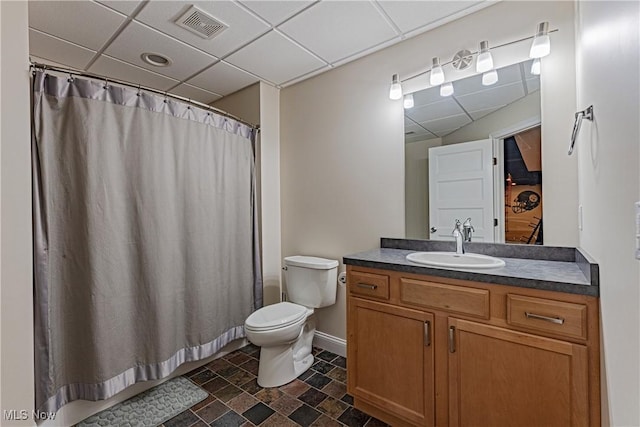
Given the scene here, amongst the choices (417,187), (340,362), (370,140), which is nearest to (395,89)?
(370,140)

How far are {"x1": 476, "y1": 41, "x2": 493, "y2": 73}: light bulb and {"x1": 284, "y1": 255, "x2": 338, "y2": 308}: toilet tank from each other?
1.57 meters

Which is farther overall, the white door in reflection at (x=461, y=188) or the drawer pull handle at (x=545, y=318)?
the white door in reflection at (x=461, y=188)

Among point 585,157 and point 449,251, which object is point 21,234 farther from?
point 585,157

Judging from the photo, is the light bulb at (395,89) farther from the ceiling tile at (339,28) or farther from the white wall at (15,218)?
the white wall at (15,218)

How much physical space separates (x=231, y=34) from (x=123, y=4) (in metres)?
0.59

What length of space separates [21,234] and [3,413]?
0.56m

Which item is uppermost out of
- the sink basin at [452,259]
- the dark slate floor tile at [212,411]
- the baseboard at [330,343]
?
the sink basin at [452,259]

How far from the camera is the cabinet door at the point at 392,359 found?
4.50ft

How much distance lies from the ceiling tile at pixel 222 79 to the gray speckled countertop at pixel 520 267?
1833 millimetres

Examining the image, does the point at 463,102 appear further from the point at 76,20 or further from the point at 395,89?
the point at 76,20

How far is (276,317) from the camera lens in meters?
1.97

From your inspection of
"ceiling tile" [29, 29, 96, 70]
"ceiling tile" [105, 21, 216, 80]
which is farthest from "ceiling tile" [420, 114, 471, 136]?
"ceiling tile" [29, 29, 96, 70]

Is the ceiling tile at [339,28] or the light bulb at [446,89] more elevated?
the ceiling tile at [339,28]

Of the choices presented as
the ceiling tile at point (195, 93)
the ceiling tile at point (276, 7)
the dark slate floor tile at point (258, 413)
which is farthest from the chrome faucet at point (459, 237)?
the ceiling tile at point (195, 93)
